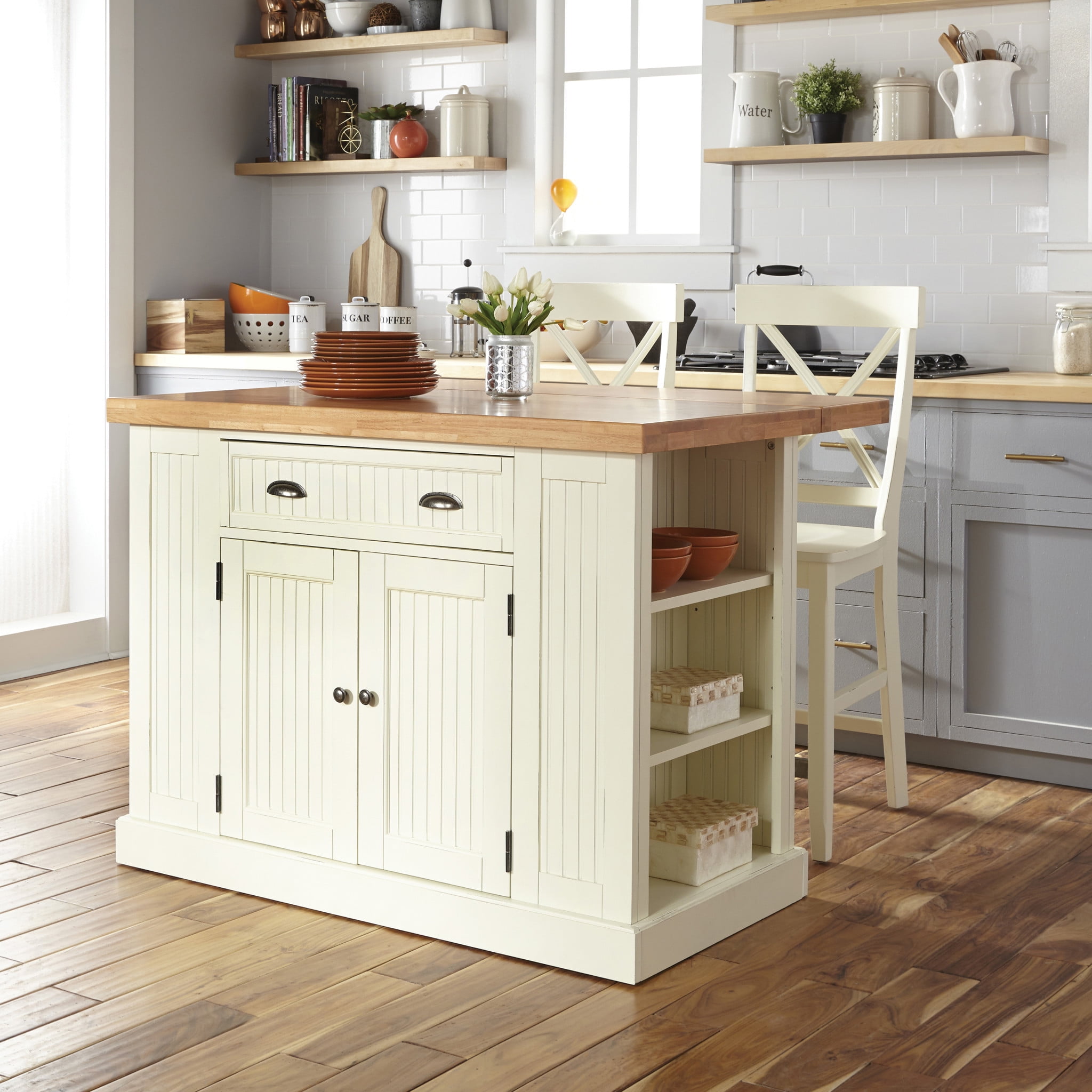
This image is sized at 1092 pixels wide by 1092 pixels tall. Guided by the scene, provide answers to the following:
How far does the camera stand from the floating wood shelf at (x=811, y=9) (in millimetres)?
4223

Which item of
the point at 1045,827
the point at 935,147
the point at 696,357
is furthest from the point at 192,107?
the point at 1045,827

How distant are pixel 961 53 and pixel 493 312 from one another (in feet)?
6.65

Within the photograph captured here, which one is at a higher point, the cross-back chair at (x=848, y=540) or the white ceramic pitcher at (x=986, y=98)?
the white ceramic pitcher at (x=986, y=98)

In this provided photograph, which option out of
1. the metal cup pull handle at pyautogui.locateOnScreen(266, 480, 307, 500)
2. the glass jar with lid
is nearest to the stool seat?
the glass jar with lid

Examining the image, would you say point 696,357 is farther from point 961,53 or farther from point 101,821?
point 101,821

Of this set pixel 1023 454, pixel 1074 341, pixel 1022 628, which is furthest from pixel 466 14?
pixel 1022 628

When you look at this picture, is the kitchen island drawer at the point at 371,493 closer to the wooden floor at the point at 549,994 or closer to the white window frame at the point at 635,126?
the wooden floor at the point at 549,994

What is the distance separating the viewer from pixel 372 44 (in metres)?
5.13

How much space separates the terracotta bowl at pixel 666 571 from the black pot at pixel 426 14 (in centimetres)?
311

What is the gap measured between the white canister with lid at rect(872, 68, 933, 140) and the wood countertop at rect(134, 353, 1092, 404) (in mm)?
752

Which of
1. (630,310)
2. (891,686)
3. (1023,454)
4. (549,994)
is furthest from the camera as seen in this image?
(630,310)

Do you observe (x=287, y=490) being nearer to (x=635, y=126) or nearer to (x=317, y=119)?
(x=635, y=126)

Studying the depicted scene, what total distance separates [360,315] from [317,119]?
0.81 meters

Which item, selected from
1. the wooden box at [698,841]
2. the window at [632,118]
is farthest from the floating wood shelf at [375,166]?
the wooden box at [698,841]
